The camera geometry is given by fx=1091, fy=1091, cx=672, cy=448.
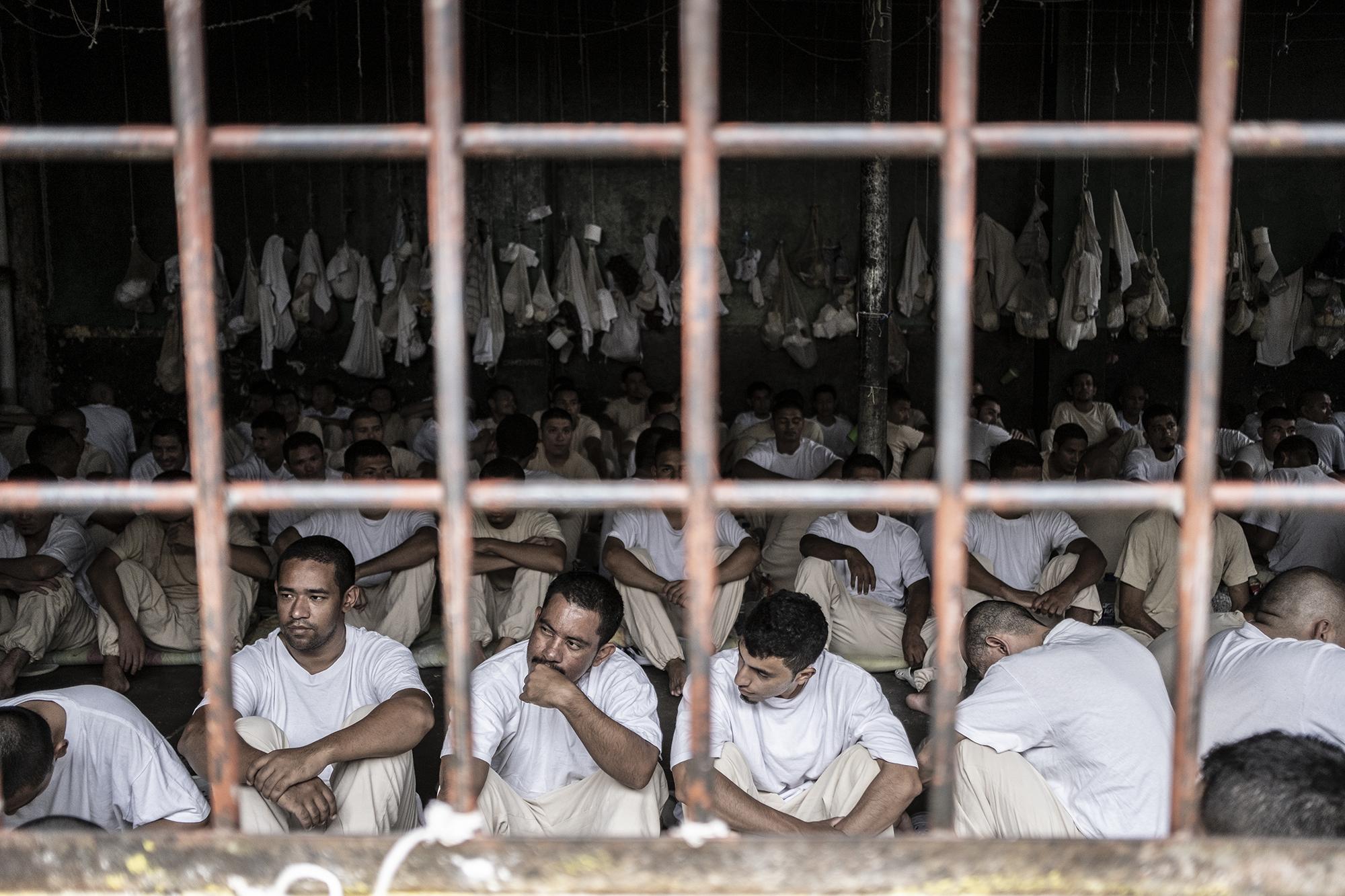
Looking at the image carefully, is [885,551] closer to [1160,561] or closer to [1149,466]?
[1160,561]

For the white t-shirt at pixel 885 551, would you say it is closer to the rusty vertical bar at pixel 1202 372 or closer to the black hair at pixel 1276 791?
the black hair at pixel 1276 791

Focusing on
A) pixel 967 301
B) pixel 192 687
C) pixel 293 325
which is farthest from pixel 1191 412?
pixel 293 325

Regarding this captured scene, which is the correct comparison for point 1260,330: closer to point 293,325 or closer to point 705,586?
point 293,325

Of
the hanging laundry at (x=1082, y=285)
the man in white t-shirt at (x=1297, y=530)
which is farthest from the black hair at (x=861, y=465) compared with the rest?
the hanging laundry at (x=1082, y=285)

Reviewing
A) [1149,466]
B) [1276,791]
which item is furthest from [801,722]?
[1149,466]

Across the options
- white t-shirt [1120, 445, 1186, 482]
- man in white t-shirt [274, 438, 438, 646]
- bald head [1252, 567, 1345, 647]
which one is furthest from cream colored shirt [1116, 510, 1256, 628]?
man in white t-shirt [274, 438, 438, 646]

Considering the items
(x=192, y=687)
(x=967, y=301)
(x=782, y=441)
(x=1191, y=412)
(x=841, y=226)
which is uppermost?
(x=841, y=226)

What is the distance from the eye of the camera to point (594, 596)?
10.5ft

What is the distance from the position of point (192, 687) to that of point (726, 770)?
9.10 ft

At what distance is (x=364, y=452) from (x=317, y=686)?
219 cm

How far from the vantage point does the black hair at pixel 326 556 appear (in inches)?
129

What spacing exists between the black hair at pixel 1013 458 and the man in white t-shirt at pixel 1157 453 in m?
1.60

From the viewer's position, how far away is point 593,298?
941 centimetres

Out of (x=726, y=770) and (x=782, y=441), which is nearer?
(x=726, y=770)
